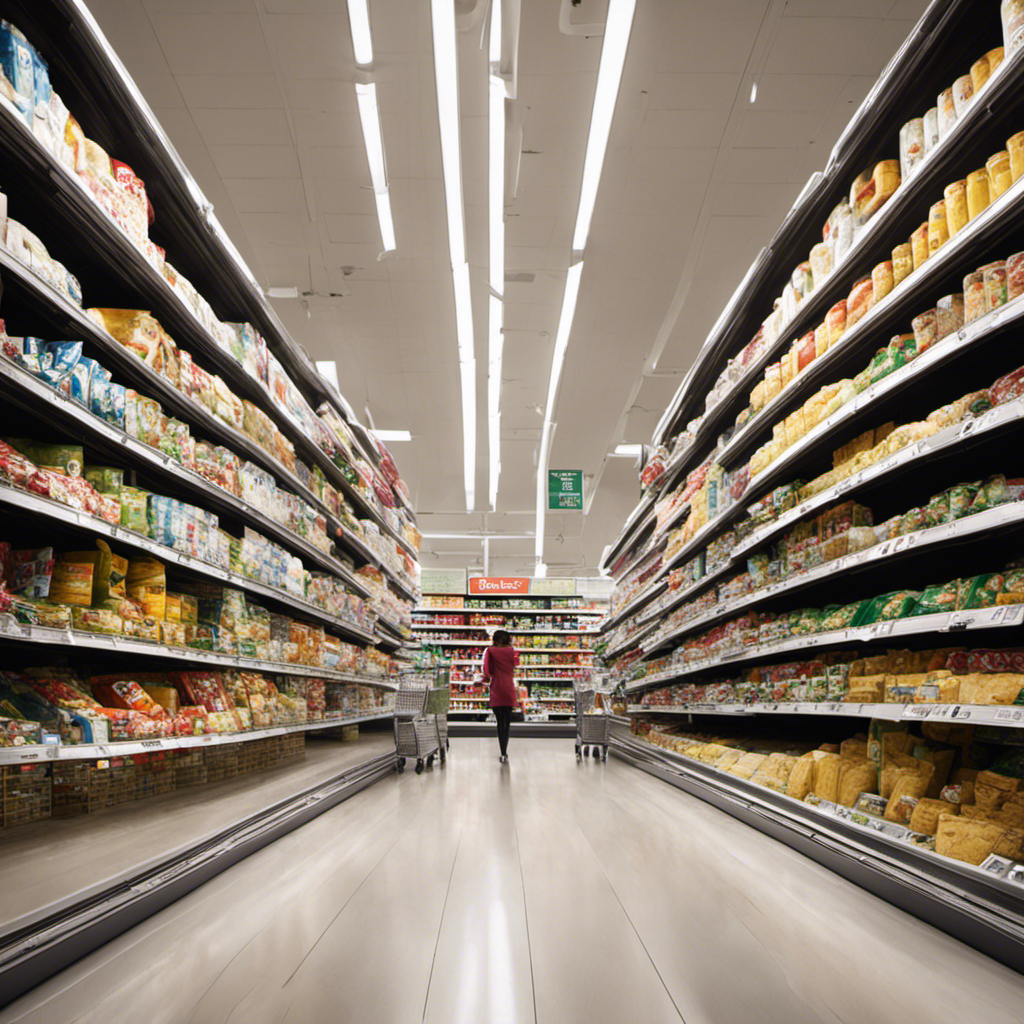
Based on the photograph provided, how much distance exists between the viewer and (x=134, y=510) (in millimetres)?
2588

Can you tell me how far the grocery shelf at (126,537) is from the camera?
5.97 ft

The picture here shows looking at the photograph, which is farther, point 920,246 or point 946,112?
point 920,246

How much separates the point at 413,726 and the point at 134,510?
367cm

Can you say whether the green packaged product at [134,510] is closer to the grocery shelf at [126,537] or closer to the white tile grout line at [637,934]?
the grocery shelf at [126,537]

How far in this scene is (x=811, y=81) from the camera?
5672 mm

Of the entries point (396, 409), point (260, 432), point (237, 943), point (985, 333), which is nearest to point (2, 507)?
point (237, 943)

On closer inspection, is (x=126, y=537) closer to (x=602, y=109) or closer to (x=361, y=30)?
(x=361, y=30)

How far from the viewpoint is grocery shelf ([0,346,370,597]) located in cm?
185

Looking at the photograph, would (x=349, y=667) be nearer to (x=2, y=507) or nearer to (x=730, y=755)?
(x=730, y=755)

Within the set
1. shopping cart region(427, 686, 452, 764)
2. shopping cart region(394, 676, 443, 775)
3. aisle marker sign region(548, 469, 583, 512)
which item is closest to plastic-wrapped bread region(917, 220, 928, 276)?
shopping cart region(394, 676, 443, 775)

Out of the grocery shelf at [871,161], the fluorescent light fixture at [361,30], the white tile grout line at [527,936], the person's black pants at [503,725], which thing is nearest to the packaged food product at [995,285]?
the grocery shelf at [871,161]

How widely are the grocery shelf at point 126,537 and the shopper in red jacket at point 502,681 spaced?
342cm

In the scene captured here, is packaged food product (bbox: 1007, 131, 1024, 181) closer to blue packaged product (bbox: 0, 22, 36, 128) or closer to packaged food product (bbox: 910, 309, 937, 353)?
packaged food product (bbox: 910, 309, 937, 353)

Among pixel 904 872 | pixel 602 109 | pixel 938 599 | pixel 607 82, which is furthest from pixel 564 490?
pixel 904 872
